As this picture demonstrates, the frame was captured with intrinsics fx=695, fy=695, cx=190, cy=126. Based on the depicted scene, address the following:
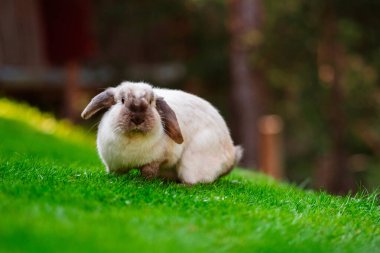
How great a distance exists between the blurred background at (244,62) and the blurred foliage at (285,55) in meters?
0.04

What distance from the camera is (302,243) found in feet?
16.7

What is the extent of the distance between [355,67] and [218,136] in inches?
482

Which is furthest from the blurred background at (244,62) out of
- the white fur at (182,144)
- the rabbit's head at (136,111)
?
the rabbit's head at (136,111)

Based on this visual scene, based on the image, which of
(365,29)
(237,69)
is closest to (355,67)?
(365,29)

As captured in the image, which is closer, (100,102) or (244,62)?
(100,102)

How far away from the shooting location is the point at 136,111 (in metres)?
6.28

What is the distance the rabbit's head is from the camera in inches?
247

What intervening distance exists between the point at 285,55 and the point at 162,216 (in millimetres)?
13760

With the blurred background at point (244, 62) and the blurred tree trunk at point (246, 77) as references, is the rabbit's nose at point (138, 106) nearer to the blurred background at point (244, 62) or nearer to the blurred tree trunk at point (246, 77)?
the blurred background at point (244, 62)

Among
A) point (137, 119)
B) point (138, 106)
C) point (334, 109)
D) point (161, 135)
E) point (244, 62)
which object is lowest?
point (334, 109)

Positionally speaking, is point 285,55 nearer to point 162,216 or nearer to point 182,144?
point 182,144

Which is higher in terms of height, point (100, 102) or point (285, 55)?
point (100, 102)

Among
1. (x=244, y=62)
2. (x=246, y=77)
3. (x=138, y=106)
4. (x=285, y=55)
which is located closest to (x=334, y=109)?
(x=285, y=55)

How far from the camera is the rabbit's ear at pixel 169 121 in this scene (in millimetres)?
6594
